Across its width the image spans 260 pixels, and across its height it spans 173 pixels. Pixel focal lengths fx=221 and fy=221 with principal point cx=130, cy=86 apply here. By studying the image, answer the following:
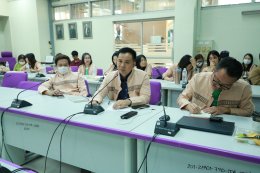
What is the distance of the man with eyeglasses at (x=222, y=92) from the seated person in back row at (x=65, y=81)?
1.40m

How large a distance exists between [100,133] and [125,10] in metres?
5.36

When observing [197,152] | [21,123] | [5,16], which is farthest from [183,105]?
[5,16]

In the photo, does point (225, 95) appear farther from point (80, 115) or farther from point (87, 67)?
point (87, 67)

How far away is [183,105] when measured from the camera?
5.82 ft

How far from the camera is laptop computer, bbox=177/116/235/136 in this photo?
1.30 meters

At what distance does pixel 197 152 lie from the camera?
3.93ft

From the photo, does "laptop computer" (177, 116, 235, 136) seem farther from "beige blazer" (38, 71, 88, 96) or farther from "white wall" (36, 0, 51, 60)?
"white wall" (36, 0, 51, 60)

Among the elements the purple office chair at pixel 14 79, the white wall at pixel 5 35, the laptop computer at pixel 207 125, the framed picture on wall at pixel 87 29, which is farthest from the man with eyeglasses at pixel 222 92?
the white wall at pixel 5 35

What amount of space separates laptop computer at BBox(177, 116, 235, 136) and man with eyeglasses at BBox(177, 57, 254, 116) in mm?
217

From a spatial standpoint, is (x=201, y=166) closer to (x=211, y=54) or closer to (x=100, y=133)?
(x=100, y=133)

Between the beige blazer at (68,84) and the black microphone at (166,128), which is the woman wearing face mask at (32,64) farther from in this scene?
the black microphone at (166,128)

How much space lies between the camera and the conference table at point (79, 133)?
146 cm

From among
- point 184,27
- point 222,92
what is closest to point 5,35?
point 184,27

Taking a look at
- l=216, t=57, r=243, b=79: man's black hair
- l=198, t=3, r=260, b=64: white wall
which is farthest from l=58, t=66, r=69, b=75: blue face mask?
l=198, t=3, r=260, b=64: white wall
